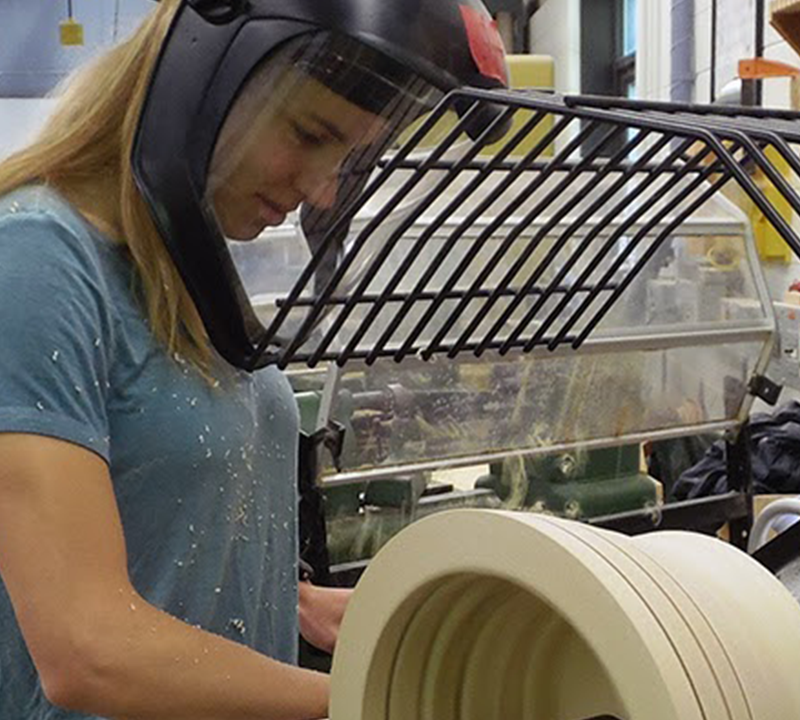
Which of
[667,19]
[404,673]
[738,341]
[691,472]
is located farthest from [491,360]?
[667,19]

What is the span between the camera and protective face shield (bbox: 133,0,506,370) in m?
0.76

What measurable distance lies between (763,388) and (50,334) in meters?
1.64

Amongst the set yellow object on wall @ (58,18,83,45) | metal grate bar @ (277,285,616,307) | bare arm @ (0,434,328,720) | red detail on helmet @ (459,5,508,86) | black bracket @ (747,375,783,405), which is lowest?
black bracket @ (747,375,783,405)

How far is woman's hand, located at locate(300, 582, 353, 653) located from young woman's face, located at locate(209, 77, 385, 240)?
0.43 meters

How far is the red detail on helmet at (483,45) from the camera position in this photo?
2.52 ft

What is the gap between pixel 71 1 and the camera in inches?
209

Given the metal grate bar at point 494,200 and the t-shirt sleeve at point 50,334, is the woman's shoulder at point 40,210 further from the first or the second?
the metal grate bar at point 494,200

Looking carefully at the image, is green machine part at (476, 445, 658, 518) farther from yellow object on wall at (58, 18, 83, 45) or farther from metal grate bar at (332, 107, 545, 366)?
yellow object on wall at (58, 18, 83, 45)

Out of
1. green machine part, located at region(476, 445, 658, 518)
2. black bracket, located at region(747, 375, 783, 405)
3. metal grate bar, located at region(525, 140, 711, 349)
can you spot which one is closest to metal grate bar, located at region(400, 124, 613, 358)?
metal grate bar, located at region(525, 140, 711, 349)

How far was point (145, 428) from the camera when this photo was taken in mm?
870

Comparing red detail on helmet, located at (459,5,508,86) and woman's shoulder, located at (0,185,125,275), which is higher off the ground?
red detail on helmet, located at (459,5,508,86)

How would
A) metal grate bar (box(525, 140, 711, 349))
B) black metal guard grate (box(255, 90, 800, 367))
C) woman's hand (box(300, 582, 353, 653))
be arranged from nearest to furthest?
black metal guard grate (box(255, 90, 800, 367)) < metal grate bar (box(525, 140, 711, 349)) < woman's hand (box(300, 582, 353, 653))

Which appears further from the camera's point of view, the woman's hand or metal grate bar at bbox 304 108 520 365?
the woman's hand

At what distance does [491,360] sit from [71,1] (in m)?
4.21
